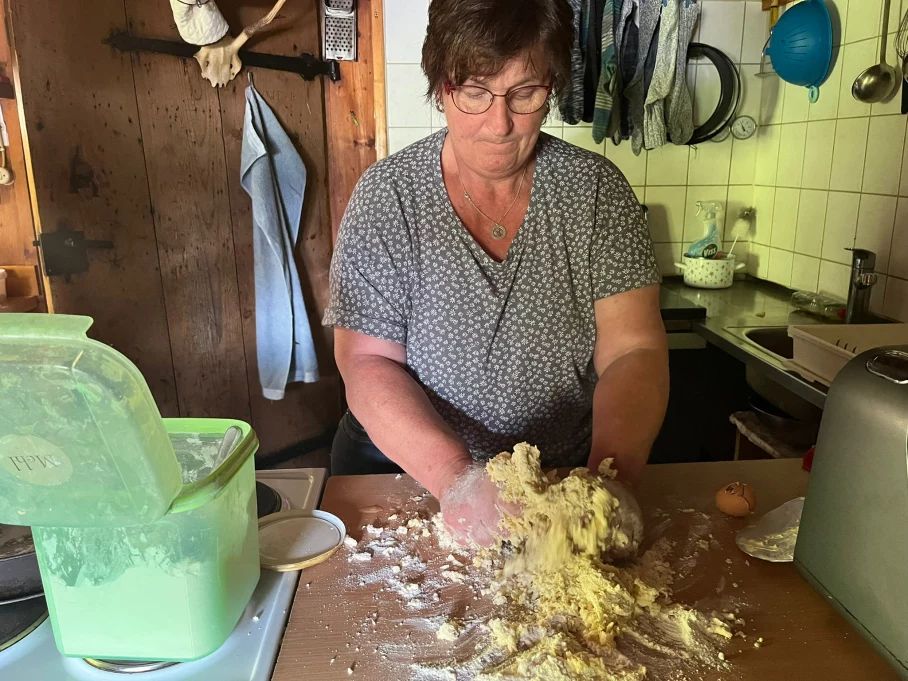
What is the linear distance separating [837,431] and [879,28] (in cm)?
166

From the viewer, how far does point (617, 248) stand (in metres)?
1.28

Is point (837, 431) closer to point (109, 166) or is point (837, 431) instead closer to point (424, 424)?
point (424, 424)

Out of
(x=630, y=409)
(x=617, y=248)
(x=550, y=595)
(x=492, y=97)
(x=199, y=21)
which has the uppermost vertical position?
(x=199, y=21)

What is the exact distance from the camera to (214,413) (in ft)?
8.68

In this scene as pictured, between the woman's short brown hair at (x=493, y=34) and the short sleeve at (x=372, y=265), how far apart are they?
0.25m

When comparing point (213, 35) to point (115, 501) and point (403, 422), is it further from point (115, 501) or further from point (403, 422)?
point (115, 501)

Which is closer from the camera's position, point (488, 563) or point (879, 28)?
point (488, 563)

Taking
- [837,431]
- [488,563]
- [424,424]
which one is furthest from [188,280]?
[837,431]

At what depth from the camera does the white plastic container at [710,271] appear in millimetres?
2541

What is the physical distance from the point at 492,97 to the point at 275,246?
152 centimetres

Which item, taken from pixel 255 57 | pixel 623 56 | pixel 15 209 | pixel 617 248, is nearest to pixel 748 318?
pixel 623 56

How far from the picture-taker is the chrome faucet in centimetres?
196

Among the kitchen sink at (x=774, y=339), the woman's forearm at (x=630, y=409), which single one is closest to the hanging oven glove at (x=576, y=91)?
the kitchen sink at (x=774, y=339)

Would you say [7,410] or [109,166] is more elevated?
[109,166]
